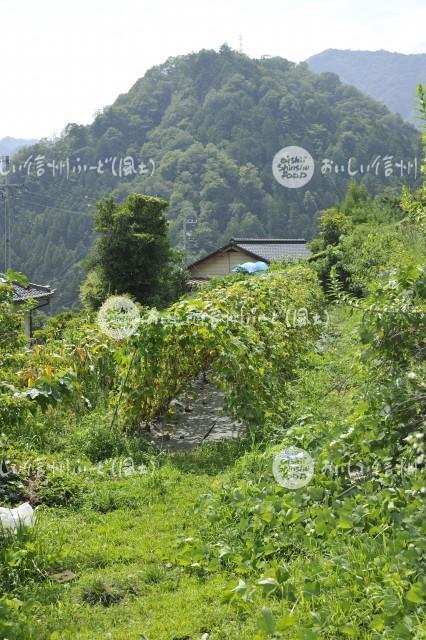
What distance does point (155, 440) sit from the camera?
278 inches

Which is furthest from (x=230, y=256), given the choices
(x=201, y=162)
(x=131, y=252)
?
(x=201, y=162)

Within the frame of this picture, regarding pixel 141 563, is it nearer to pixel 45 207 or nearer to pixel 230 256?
pixel 230 256

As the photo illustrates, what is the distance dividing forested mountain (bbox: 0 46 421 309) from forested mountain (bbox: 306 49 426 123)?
7570cm

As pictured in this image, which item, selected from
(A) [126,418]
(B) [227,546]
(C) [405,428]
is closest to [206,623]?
(B) [227,546]

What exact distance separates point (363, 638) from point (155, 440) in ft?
13.8

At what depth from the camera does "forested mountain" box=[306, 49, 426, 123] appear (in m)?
137

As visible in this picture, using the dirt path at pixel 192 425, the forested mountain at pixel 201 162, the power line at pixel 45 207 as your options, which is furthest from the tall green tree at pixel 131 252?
the power line at pixel 45 207

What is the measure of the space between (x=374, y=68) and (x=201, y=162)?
107 meters

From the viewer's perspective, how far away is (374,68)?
148000 mm

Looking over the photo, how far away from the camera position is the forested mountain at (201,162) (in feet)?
160

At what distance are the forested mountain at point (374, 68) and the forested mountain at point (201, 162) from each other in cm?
7570

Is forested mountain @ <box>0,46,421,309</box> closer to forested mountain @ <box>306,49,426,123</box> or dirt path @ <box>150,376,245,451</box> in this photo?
dirt path @ <box>150,376,245,451</box>

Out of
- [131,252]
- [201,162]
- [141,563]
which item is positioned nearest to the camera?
[141,563]

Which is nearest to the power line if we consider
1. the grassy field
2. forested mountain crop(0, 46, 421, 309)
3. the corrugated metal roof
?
forested mountain crop(0, 46, 421, 309)
